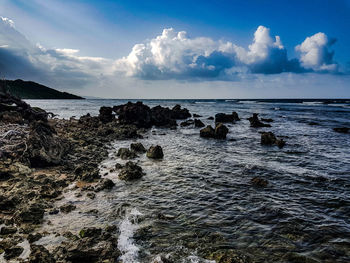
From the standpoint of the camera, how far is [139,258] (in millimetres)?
6590

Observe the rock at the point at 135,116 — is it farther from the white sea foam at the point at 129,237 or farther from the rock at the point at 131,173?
the white sea foam at the point at 129,237

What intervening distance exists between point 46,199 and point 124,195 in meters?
3.49

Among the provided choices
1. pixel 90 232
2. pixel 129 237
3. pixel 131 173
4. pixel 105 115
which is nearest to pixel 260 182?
pixel 131 173

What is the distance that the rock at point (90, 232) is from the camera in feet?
24.5

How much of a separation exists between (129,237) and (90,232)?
52.2 inches

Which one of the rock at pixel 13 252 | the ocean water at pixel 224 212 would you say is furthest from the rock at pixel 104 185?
the rock at pixel 13 252

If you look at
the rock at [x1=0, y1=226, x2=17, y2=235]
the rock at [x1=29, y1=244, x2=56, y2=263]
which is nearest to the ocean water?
the rock at [x1=29, y1=244, x2=56, y2=263]

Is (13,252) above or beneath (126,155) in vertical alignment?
beneath

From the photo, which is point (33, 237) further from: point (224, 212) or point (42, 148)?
point (42, 148)

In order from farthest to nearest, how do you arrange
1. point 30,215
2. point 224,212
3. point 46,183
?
point 46,183
point 224,212
point 30,215

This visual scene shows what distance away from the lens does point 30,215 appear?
27.4 ft

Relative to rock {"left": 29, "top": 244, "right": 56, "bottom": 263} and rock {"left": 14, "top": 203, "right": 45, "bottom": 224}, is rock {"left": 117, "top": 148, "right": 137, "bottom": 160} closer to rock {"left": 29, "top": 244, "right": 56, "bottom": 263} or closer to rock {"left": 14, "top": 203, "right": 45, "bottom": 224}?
rock {"left": 14, "top": 203, "right": 45, "bottom": 224}

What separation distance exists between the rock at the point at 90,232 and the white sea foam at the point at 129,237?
0.77m

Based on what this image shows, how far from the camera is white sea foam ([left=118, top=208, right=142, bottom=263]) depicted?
6.62m
